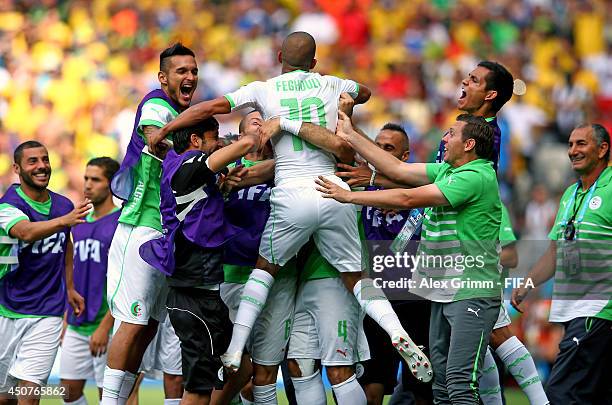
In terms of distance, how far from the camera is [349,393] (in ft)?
23.5

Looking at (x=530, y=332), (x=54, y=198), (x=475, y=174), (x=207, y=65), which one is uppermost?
(x=207, y=65)

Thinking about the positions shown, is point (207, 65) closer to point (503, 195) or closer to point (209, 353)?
point (503, 195)

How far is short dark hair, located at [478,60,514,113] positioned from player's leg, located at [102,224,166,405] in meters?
2.76

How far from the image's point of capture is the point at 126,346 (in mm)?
7312

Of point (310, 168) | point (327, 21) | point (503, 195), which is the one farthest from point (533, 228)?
point (310, 168)

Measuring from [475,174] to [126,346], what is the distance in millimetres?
2763

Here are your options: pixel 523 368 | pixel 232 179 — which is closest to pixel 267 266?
pixel 232 179

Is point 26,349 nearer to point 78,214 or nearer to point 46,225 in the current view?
point 46,225

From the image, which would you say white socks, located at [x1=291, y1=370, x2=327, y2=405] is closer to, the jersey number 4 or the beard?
the jersey number 4

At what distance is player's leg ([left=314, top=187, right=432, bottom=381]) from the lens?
23.0 feet

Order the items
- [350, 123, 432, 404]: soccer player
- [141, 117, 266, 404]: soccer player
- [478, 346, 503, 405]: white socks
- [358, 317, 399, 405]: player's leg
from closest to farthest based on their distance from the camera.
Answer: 1. [141, 117, 266, 404]: soccer player
2. [478, 346, 503, 405]: white socks
3. [350, 123, 432, 404]: soccer player
4. [358, 317, 399, 405]: player's leg

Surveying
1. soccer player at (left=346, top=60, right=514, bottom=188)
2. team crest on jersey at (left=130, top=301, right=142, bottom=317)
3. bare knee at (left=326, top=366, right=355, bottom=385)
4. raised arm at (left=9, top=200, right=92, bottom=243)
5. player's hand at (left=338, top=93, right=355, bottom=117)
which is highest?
soccer player at (left=346, top=60, right=514, bottom=188)

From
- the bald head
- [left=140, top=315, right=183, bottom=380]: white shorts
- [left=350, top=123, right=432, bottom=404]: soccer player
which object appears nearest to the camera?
the bald head

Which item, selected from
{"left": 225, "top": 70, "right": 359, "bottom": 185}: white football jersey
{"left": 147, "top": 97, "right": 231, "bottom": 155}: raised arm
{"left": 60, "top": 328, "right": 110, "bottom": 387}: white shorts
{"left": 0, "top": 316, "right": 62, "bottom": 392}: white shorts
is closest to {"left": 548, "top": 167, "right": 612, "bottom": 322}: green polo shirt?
{"left": 225, "top": 70, "right": 359, "bottom": 185}: white football jersey
